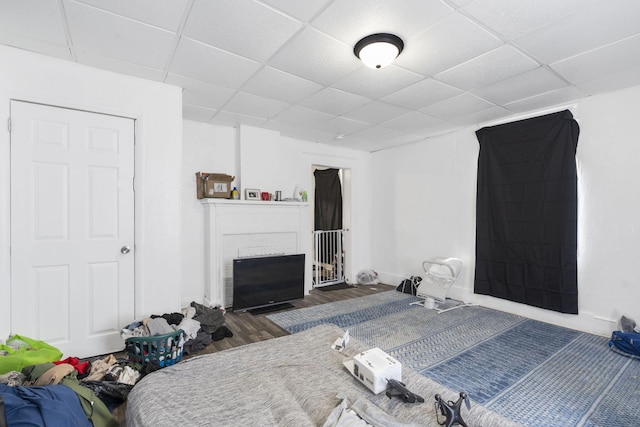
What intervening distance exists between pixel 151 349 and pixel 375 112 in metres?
3.36

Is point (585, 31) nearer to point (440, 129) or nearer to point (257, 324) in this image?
point (440, 129)

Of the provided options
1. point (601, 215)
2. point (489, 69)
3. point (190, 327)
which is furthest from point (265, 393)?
point (601, 215)

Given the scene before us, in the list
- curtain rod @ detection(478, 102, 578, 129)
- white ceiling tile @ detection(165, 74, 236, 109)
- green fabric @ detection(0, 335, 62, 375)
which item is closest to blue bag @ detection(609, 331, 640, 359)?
curtain rod @ detection(478, 102, 578, 129)

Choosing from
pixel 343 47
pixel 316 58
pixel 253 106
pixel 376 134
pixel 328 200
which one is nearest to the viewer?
pixel 343 47

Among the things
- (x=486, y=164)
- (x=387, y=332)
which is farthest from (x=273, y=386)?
(x=486, y=164)

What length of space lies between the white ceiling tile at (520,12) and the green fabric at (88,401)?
312 cm

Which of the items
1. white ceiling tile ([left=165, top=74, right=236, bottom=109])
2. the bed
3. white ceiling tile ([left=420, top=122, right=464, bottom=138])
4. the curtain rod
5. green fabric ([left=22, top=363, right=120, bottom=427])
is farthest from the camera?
white ceiling tile ([left=420, top=122, right=464, bottom=138])

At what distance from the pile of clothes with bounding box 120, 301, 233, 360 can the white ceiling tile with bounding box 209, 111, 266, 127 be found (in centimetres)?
237

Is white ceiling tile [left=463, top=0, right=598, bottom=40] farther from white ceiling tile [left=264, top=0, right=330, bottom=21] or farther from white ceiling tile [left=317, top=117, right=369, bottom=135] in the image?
white ceiling tile [left=317, top=117, right=369, bottom=135]

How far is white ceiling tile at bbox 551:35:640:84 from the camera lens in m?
2.22

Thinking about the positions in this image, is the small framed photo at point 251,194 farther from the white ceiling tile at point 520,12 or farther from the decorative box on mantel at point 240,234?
the white ceiling tile at point 520,12

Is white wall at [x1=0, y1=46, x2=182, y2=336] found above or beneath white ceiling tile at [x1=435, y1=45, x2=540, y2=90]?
beneath

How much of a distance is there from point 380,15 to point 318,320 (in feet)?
10.2

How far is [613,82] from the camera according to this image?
2.81m
